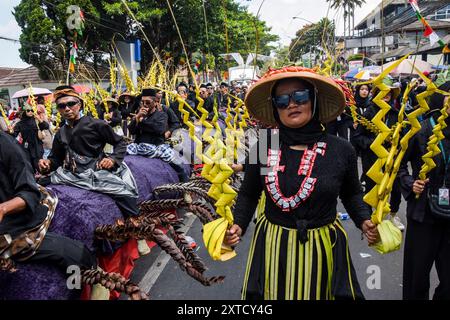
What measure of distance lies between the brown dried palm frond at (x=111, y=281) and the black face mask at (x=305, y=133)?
Result: 1315mm

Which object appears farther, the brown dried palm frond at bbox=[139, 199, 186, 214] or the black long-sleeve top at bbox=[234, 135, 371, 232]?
the brown dried palm frond at bbox=[139, 199, 186, 214]

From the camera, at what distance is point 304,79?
2.00 metres

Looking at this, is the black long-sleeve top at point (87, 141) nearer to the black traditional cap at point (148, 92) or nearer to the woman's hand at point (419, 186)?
the black traditional cap at point (148, 92)

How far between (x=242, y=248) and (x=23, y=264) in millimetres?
2841

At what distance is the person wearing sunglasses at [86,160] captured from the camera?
3.62 meters

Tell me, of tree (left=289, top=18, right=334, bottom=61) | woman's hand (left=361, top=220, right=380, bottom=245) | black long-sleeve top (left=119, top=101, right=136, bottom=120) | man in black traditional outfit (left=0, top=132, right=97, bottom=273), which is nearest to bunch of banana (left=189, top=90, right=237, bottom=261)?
woman's hand (left=361, top=220, right=380, bottom=245)

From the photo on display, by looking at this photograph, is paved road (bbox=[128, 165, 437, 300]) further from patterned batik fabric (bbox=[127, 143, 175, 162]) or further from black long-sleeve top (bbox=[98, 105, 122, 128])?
black long-sleeve top (bbox=[98, 105, 122, 128])

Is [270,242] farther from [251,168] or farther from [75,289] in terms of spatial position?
[75,289]

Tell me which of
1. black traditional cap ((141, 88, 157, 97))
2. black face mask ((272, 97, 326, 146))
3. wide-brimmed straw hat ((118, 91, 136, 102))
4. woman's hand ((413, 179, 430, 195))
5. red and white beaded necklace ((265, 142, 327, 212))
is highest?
wide-brimmed straw hat ((118, 91, 136, 102))

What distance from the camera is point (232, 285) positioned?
3.82m

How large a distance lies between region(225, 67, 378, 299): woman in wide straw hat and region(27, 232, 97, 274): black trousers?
1204 mm

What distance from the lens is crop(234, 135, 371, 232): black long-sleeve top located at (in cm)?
197

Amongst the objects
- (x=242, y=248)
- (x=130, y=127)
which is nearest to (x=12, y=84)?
(x=130, y=127)

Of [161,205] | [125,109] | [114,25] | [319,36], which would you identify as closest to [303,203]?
[161,205]
